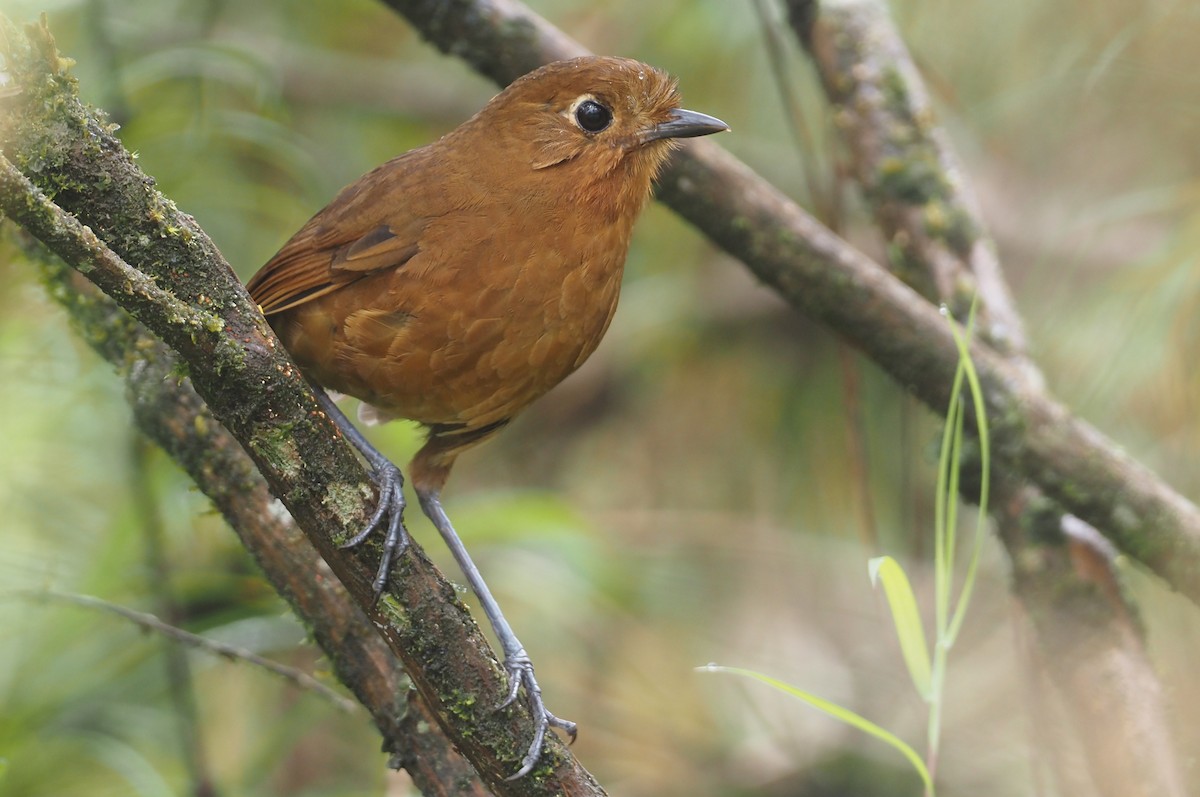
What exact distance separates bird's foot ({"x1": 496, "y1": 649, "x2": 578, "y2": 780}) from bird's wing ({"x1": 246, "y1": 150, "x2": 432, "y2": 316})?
910 millimetres

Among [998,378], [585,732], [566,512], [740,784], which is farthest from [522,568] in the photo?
[998,378]

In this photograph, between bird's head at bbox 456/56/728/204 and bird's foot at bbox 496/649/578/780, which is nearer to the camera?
bird's foot at bbox 496/649/578/780

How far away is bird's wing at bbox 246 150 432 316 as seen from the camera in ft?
9.02

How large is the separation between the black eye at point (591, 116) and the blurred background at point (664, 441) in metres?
1.11

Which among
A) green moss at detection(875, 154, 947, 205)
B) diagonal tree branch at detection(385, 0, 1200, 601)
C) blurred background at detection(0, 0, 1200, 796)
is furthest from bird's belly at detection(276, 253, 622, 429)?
green moss at detection(875, 154, 947, 205)

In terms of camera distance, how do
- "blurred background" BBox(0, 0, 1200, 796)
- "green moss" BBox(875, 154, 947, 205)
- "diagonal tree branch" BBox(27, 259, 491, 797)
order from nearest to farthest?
"diagonal tree branch" BBox(27, 259, 491, 797), "blurred background" BBox(0, 0, 1200, 796), "green moss" BBox(875, 154, 947, 205)

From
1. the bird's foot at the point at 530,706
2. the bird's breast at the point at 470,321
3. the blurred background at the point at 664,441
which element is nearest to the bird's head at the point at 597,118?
the bird's breast at the point at 470,321

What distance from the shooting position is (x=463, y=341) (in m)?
2.62

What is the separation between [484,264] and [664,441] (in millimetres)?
3522

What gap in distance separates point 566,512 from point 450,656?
1737 millimetres

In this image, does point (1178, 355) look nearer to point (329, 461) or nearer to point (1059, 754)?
point (1059, 754)

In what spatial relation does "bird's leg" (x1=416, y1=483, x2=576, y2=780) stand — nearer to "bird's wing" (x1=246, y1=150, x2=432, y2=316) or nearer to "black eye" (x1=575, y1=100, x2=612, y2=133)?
"bird's wing" (x1=246, y1=150, x2=432, y2=316)

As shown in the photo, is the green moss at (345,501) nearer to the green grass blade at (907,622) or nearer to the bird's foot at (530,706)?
the bird's foot at (530,706)

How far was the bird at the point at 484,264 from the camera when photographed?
104 inches
